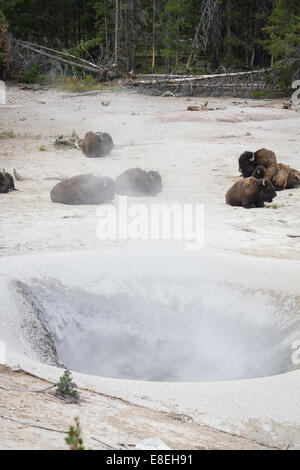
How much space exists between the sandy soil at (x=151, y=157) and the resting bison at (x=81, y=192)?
29cm

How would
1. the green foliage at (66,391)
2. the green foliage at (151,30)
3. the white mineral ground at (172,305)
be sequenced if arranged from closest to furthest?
1. the white mineral ground at (172,305)
2. the green foliage at (66,391)
3. the green foliage at (151,30)

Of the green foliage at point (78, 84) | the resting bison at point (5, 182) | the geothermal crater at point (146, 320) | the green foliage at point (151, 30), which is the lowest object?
the geothermal crater at point (146, 320)

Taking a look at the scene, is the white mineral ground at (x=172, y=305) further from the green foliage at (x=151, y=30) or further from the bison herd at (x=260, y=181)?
the green foliage at (x=151, y=30)

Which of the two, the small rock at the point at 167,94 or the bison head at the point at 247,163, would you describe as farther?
the small rock at the point at 167,94

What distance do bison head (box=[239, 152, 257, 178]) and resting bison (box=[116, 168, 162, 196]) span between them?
2069 millimetres

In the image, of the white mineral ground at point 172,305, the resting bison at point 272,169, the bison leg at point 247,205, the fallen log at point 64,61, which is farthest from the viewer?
the fallen log at point 64,61

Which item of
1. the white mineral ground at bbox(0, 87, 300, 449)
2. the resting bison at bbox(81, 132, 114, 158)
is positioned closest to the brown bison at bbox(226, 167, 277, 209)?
the white mineral ground at bbox(0, 87, 300, 449)

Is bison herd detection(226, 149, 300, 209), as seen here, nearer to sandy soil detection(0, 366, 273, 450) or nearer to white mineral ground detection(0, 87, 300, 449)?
white mineral ground detection(0, 87, 300, 449)

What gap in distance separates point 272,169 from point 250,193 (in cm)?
179

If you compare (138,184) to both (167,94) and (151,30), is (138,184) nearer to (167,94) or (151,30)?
(167,94)

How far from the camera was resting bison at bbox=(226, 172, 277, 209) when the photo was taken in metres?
12.7

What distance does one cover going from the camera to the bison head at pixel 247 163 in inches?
572

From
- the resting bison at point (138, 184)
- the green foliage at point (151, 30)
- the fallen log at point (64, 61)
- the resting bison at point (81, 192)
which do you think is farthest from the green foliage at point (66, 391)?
the fallen log at point (64, 61)

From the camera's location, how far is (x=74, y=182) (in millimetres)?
12766
